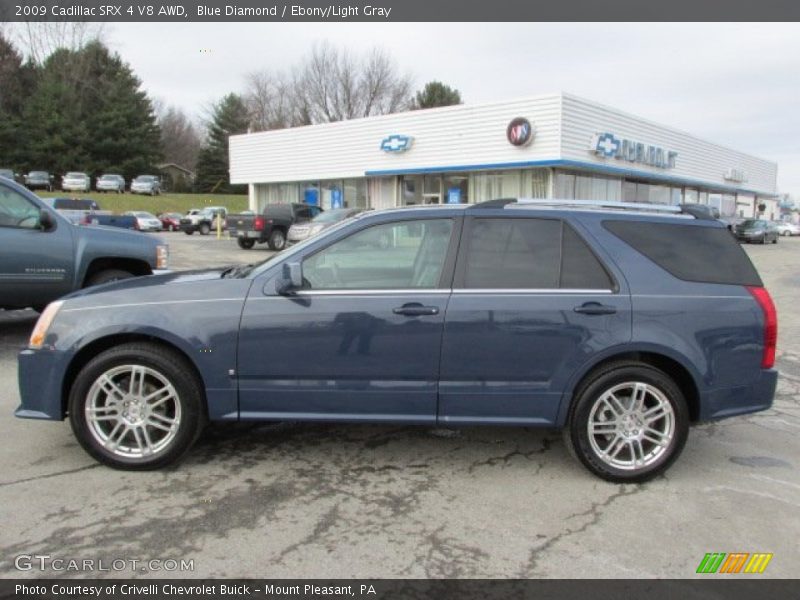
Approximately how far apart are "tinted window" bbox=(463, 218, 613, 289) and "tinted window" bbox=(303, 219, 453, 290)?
0.20 m

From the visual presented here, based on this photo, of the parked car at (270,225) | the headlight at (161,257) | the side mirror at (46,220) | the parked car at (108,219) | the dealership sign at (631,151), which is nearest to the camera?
the side mirror at (46,220)

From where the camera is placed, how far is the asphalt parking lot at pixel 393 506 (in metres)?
3.00

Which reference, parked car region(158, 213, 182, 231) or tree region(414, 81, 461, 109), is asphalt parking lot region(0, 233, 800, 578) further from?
tree region(414, 81, 461, 109)

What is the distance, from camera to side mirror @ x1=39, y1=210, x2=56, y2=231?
6.88 metres

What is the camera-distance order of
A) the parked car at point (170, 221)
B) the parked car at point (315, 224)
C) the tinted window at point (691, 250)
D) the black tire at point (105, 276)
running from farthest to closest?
1. the parked car at point (170, 221)
2. the parked car at point (315, 224)
3. the black tire at point (105, 276)
4. the tinted window at point (691, 250)

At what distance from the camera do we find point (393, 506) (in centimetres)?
354

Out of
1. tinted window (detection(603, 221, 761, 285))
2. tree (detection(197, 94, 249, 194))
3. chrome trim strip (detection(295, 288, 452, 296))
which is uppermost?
tree (detection(197, 94, 249, 194))

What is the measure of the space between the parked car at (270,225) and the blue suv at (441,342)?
1903cm

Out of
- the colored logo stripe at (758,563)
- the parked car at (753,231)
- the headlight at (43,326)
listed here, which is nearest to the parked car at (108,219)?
the headlight at (43,326)

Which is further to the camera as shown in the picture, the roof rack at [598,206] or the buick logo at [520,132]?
the buick logo at [520,132]

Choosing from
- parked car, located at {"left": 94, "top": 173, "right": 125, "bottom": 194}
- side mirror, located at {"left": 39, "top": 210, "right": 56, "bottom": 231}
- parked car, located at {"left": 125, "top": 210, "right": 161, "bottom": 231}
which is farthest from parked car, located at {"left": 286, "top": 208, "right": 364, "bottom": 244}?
parked car, located at {"left": 94, "top": 173, "right": 125, "bottom": 194}

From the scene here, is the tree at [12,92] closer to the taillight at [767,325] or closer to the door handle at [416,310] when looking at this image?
the door handle at [416,310]
